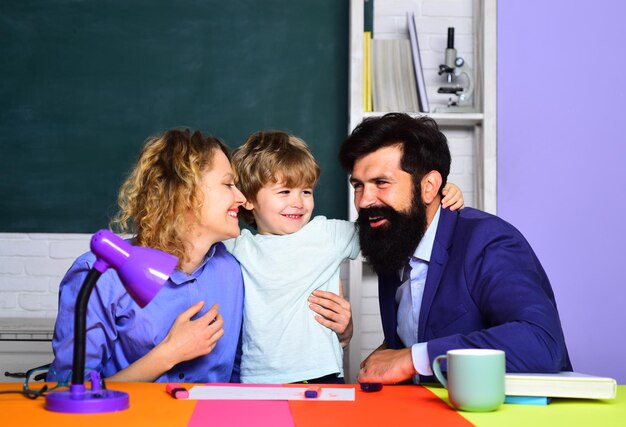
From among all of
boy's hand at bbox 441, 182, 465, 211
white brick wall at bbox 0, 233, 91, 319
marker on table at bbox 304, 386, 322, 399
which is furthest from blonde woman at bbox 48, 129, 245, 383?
white brick wall at bbox 0, 233, 91, 319

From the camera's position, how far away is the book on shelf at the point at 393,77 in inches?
136

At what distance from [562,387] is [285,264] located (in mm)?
1101

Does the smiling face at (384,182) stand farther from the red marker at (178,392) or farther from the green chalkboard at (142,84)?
the green chalkboard at (142,84)

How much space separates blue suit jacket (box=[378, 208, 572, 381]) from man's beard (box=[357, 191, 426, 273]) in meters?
0.09

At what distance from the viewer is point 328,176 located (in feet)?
11.7

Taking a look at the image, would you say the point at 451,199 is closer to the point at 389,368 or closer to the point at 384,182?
the point at 384,182

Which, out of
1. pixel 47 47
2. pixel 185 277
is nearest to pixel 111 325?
pixel 185 277

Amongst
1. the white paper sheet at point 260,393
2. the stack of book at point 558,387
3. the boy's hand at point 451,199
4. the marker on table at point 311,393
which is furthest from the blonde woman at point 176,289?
the stack of book at point 558,387

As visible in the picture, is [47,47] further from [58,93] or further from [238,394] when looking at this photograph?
[238,394]

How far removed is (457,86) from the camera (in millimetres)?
3580

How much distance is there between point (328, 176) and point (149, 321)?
64.4 inches

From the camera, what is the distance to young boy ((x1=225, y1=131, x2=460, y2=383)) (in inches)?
92.7

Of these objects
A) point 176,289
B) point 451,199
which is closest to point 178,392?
point 176,289

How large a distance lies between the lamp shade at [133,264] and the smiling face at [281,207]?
1134 mm
